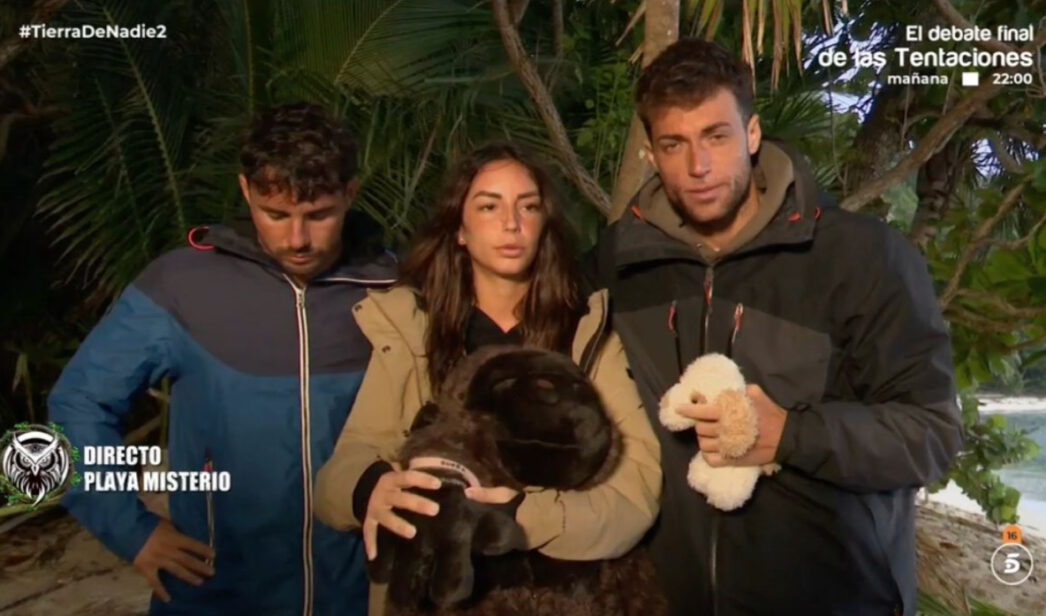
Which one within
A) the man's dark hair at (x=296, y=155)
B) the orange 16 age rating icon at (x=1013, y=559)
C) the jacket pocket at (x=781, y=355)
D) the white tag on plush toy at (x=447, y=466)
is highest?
the man's dark hair at (x=296, y=155)

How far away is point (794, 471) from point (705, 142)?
506mm

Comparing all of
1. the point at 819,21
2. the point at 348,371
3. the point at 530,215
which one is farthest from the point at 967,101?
the point at 348,371

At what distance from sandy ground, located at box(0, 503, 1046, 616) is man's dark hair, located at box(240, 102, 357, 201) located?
0.84 meters

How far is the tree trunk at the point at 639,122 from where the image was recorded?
1956mm

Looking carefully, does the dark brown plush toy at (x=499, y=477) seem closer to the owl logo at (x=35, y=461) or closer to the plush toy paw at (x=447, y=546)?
the plush toy paw at (x=447, y=546)

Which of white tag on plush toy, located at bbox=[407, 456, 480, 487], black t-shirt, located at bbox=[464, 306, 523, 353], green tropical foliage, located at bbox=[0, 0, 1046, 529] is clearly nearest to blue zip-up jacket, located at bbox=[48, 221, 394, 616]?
black t-shirt, located at bbox=[464, 306, 523, 353]

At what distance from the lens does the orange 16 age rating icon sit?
2.05 meters

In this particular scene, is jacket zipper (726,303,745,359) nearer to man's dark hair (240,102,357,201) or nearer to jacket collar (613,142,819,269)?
jacket collar (613,142,819,269)

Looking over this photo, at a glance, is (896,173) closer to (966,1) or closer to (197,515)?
(966,1)

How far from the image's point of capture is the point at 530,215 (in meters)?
1.42

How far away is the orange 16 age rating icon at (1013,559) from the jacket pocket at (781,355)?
3.38 ft

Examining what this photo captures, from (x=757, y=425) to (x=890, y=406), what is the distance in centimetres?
20

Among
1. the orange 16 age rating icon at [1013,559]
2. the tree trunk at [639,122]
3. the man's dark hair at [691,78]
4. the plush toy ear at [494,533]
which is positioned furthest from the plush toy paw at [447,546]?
the orange 16 age rating icon at [1013,559]

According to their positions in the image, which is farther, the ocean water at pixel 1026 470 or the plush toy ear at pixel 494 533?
the ocean water at pixel 1026 470
